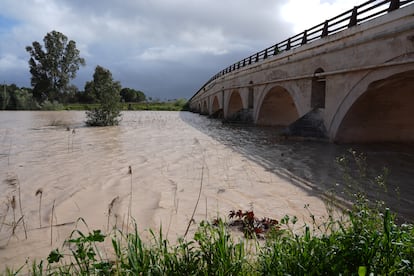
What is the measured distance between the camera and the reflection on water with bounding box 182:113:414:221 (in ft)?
19.1

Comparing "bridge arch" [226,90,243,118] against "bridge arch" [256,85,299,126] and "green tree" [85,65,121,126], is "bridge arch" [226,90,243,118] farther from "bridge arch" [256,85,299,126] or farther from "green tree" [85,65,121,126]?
"green tree" [85,65,121,126]

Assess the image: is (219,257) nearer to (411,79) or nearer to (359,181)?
(359,181)

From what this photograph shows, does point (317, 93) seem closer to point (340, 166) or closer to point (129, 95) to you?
point (340, 166)

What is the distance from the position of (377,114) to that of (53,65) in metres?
58.0

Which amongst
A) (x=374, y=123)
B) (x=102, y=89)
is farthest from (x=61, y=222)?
(x=102, y=89)

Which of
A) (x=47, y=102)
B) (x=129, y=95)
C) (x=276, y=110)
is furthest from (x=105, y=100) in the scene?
(x=129, y=95)

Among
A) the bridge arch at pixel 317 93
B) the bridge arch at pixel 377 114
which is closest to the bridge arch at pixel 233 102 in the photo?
the bridge arch at pixel 317 93

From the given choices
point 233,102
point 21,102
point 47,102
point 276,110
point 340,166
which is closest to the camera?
point 340,166

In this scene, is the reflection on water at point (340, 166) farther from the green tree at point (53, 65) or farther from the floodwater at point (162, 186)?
the green tree at point (53, 65)

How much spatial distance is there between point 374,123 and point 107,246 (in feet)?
38.7

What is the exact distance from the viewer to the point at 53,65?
2245 inches

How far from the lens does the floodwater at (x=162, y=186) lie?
4.07 metres

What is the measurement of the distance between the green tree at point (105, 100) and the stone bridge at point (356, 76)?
1044 centimetres

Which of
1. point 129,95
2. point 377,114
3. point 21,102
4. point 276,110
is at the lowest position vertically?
point 377,114
